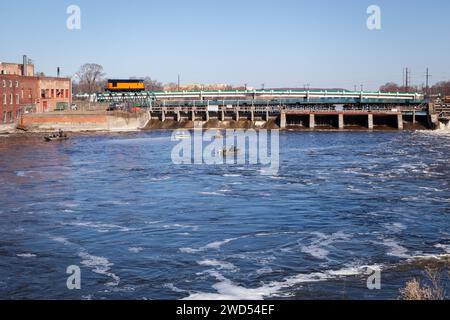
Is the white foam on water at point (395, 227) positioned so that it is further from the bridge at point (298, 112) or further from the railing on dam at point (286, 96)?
the railing on dam at point (286, 96)

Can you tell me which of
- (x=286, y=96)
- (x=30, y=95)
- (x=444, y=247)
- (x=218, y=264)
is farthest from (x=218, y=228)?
(x=286, y=96)

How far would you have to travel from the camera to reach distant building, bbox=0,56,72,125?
103m

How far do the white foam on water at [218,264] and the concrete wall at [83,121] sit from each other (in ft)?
275

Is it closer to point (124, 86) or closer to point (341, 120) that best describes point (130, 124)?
point (124, 86)

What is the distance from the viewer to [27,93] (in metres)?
113

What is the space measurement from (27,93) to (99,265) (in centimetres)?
9363

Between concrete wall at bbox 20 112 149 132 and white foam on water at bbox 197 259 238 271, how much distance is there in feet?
275

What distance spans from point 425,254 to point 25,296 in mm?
17313

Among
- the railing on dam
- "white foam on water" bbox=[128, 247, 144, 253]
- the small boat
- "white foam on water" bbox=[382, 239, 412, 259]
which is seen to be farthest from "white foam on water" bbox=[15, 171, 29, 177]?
the railing on dam
